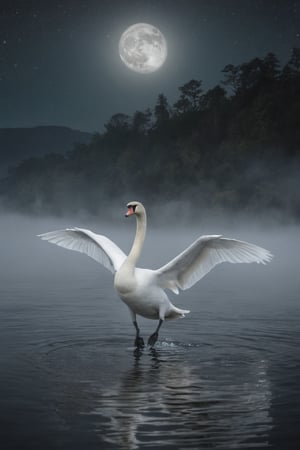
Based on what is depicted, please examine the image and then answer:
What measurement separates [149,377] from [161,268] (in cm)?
213

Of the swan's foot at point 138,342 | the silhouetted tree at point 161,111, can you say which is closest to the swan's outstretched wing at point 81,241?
the swan's foot at point 138,342

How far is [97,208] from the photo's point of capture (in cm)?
11412

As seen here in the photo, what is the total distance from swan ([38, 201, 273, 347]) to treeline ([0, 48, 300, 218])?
67.8 meters

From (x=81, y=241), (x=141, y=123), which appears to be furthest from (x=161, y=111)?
(x=81, y=241)

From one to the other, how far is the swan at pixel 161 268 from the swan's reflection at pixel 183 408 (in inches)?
50.7

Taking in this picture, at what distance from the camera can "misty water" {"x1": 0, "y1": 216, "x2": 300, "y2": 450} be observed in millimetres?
7617

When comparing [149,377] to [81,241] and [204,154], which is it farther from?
[204,154]

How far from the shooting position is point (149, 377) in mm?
10094

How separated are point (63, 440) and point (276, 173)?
76.1m

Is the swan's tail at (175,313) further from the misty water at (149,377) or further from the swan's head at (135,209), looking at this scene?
the swan's head at (135,209)

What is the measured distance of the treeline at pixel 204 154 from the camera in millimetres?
83650

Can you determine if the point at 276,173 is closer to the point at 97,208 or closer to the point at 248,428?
the point at 97,208

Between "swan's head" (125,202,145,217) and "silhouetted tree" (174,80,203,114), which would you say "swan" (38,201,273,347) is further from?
"silhouetted tree" (174,80,203,114)

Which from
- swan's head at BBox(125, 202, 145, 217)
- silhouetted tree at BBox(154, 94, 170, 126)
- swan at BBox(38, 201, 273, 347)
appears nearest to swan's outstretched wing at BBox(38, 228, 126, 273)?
swan at BBox(38, 201, 273, 347)
